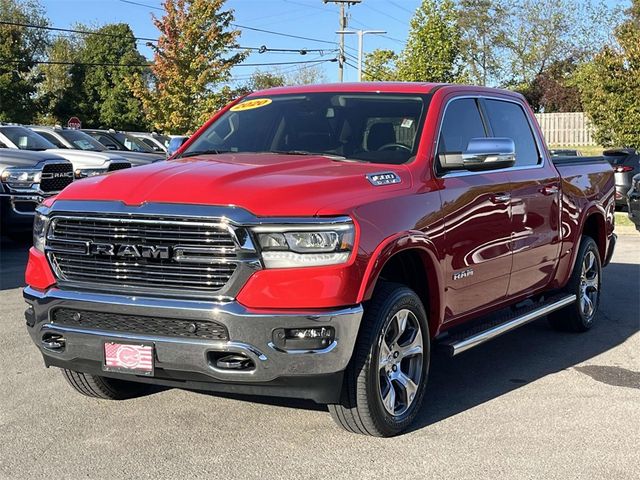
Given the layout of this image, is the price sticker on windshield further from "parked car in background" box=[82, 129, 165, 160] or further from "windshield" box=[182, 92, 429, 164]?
"parked car in background" box=[82, 129, 165, 160]

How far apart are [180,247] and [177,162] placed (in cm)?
117

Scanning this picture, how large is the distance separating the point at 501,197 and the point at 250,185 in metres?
2.14

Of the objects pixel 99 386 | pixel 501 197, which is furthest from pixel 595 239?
pixel 99 386

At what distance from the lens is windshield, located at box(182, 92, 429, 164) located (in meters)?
5.26

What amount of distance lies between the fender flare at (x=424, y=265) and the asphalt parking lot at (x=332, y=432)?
0.64 m

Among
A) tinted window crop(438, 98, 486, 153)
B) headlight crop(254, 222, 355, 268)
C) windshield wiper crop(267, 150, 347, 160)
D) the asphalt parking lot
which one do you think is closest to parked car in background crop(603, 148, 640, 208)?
the asphalt parking lot

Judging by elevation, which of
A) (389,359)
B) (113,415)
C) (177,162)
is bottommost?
(113,415)

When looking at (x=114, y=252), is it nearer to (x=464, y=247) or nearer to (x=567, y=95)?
(x=464, y=247)

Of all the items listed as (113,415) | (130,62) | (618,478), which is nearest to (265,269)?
(113,415)

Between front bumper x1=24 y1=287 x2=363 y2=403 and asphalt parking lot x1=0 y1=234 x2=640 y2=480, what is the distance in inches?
15.1

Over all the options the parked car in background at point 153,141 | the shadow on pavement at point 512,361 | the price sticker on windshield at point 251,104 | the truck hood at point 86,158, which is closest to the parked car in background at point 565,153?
the shadow on pavement at point 512,361

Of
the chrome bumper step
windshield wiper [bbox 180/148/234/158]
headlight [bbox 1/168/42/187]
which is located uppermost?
windshield wiper [bbox 180/148/234/158]

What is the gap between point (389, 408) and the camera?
4508 mm

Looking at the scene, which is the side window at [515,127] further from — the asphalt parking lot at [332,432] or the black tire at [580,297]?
the asphalt parking lot at [332,432]
